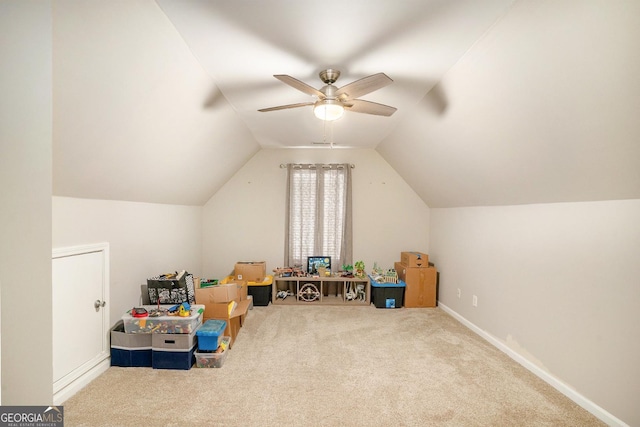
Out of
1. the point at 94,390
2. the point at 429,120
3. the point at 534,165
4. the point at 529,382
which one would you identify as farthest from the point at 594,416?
the point at 94,390

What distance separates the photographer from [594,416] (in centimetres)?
193

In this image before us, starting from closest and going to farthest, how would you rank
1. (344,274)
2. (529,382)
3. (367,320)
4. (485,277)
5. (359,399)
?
(359,399) → (529,382) → (485,277) → (367,320) → (344,274)

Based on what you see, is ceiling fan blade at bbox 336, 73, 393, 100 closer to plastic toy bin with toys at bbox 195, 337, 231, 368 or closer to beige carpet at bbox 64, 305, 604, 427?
beige carpet at bbox 64, 305, 604, 427

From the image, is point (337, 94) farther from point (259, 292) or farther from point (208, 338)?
point (259, 292)

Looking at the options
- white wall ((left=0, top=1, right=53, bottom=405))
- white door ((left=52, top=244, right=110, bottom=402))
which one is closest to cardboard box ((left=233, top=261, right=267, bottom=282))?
white door ((left=52, top=244, right=110, bottom=402))

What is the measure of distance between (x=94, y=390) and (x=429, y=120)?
3.61 meters

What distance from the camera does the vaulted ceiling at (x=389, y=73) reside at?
1.41 meters

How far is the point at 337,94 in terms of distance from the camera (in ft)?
6.75

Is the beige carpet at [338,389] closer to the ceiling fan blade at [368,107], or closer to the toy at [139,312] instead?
the toy at [139,312]

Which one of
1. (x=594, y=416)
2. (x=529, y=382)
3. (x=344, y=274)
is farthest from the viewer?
(x=344, y=274)

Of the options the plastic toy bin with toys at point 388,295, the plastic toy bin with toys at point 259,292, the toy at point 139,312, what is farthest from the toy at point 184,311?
the plastic toy bin with toys at point 388,295

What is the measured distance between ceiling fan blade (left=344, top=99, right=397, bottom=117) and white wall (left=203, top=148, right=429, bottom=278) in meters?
2.45

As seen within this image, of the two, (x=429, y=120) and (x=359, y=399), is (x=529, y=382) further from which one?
(x=429, y=120)

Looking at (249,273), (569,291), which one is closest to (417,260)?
(569,291)
